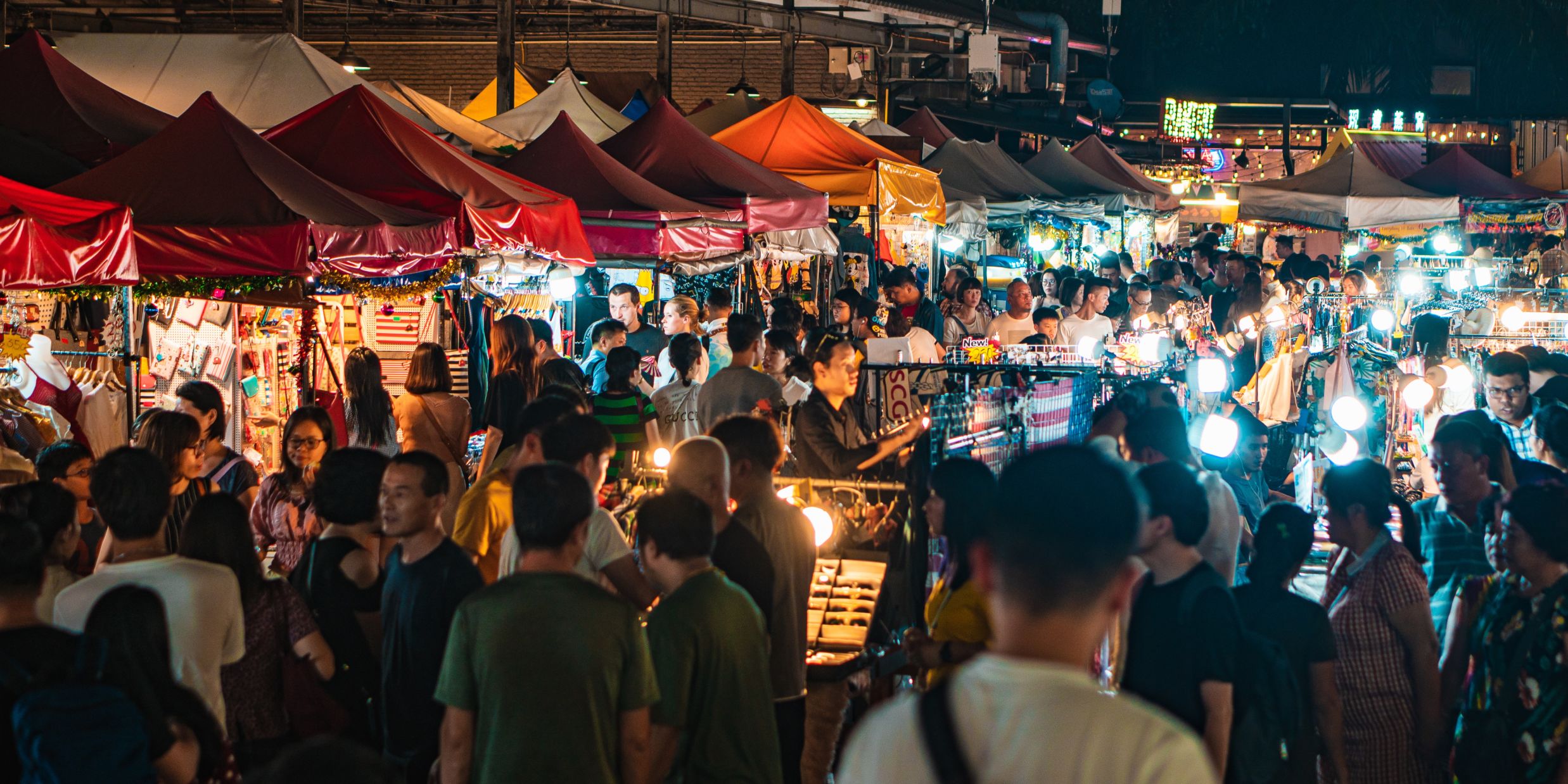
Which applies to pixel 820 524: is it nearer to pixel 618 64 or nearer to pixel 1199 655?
pixel 1199 655

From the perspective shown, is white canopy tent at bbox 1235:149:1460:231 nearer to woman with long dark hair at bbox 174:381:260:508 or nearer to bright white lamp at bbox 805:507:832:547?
bright white lamp at bbox 805:507:832:547

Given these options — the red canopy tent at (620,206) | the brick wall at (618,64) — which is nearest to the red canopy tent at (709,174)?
the red canopy tent at (620,206)

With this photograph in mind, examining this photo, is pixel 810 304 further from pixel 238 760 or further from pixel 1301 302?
pixel 238 760

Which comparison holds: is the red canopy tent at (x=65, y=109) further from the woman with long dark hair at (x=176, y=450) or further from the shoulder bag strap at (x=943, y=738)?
the shoulder bag strap at (x=943, y=738)

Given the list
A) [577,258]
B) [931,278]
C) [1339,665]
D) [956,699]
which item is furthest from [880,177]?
[956,699]

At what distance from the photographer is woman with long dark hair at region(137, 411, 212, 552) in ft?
19.3

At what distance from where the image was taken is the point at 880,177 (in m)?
12.9

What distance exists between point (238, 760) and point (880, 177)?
9.46m

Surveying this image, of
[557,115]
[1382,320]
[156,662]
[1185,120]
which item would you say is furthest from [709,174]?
[1185,120]

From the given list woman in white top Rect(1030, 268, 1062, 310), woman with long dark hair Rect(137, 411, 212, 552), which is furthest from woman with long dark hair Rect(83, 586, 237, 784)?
woman in white top Rect(1030, 268, 1062, 310)

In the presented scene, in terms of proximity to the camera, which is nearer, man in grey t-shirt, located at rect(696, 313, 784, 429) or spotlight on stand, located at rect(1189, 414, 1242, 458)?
spotlight on stand, located at rect(1189, 414, 1242, 458)

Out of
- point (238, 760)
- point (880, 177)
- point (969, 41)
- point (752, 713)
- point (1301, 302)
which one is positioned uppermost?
point (969, 41)

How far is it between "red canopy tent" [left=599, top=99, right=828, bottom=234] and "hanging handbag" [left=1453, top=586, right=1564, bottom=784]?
23.9 ft

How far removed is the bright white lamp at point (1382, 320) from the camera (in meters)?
11.9
